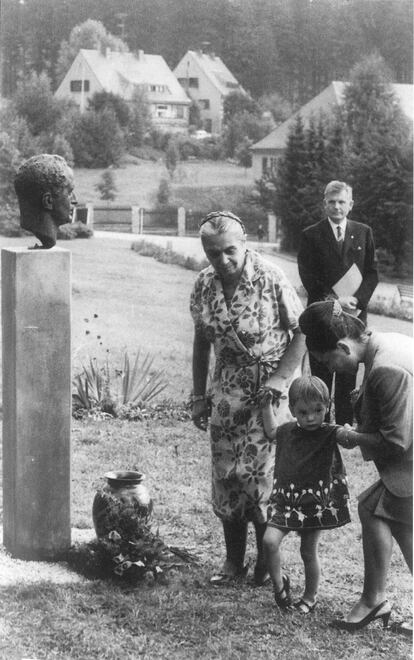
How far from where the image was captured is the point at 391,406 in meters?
3.71

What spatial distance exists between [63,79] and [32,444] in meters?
11.2

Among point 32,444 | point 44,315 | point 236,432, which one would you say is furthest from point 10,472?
point 236,432

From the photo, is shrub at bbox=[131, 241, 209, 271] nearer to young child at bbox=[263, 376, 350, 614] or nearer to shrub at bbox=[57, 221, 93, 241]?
shrub at bbox=[57, 221, 93, 241]

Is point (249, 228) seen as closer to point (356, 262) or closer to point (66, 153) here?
point (66, 153)

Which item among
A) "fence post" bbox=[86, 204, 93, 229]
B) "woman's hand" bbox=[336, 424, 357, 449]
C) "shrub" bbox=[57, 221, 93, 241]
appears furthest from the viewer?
"fence post" bbox=[86, 204, 93, 229]

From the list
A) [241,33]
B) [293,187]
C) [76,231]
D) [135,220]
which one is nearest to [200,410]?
[241,33]

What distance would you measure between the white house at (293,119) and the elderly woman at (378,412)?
47.6 feet

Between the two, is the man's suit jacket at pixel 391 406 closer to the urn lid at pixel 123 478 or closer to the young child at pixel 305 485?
the young child at pixel 305 485

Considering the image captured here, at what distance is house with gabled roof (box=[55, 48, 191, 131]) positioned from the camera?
1462cm

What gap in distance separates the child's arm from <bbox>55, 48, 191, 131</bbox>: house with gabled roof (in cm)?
1067

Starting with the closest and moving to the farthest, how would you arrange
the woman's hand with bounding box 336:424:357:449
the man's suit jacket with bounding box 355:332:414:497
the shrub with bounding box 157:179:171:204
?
the man's suit jacket with bounding box 355:332:414:497 → the woman's hand with bounding box 336:424:357:449 → the shrub with bounding box 157:179:171:204

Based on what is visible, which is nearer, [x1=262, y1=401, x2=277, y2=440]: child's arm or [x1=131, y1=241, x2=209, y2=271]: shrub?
[x1=262, y1=401, x2=277, y2=440]: child's arm

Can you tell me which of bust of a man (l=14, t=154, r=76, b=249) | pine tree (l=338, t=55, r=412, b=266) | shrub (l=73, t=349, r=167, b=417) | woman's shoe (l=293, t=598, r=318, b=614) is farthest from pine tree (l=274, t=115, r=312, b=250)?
woman's shoe (l=293, t=598, r=318, b=614)

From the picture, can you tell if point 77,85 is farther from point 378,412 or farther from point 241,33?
point 378,412
